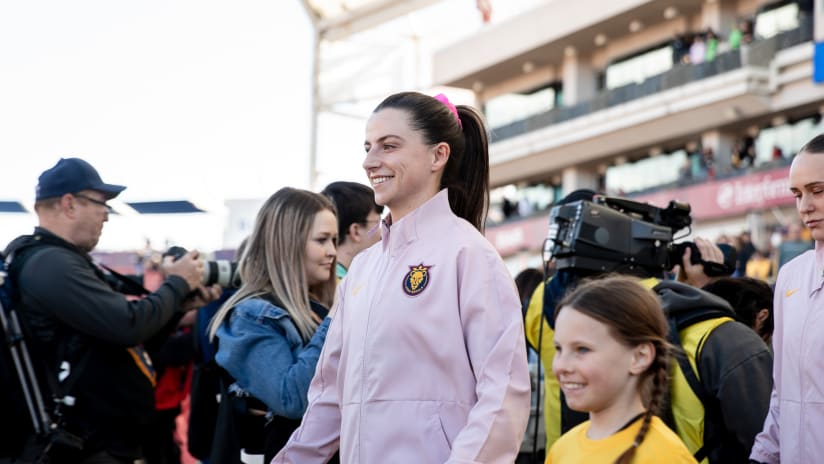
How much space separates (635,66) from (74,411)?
3619 centimetres

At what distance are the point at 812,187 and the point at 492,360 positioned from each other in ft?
4.60

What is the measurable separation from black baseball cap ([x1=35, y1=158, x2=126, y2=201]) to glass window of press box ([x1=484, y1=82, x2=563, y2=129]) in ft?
125

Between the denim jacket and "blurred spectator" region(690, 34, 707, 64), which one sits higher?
"blurred spectator" region(690, 34, 707, 64)

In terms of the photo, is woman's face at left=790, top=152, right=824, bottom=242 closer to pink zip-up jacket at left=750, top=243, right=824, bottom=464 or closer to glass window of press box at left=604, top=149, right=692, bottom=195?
pink zip-up jacket at left=750, top=243, right=824, bottom=464

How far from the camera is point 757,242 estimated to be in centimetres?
2445

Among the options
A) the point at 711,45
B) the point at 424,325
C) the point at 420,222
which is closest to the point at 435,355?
the point at 424,325

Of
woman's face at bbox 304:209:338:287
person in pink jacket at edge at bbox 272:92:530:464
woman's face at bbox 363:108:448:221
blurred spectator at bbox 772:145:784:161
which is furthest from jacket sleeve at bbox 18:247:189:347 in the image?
blurred spectator at bbox 772:145:784:161

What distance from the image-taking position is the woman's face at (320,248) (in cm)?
480

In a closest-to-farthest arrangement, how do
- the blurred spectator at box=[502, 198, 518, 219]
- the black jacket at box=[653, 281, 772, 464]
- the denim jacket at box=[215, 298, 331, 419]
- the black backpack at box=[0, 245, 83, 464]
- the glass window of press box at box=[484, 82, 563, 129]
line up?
the black jacket at box=[653, 281, 772, 464], the denim jacket at box=[215, 298, 331, 419], the black backpack at box=[0, 245, 83, 464], the blurred spectator at box=[502, 198, 518, 219], the glass window of press box at box=[484, 82, 563, 129]

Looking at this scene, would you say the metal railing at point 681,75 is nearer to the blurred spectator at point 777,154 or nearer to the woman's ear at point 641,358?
the blurred spectator at point 777,154

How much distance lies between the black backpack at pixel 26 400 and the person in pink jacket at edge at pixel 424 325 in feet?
4.51

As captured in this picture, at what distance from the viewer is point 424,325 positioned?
11.0 ft

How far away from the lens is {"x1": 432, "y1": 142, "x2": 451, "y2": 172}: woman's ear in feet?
11.9

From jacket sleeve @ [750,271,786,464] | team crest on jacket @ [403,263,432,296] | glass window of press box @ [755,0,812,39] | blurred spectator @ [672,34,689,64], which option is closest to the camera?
team crest on jacket @ [403,263,432,296]
